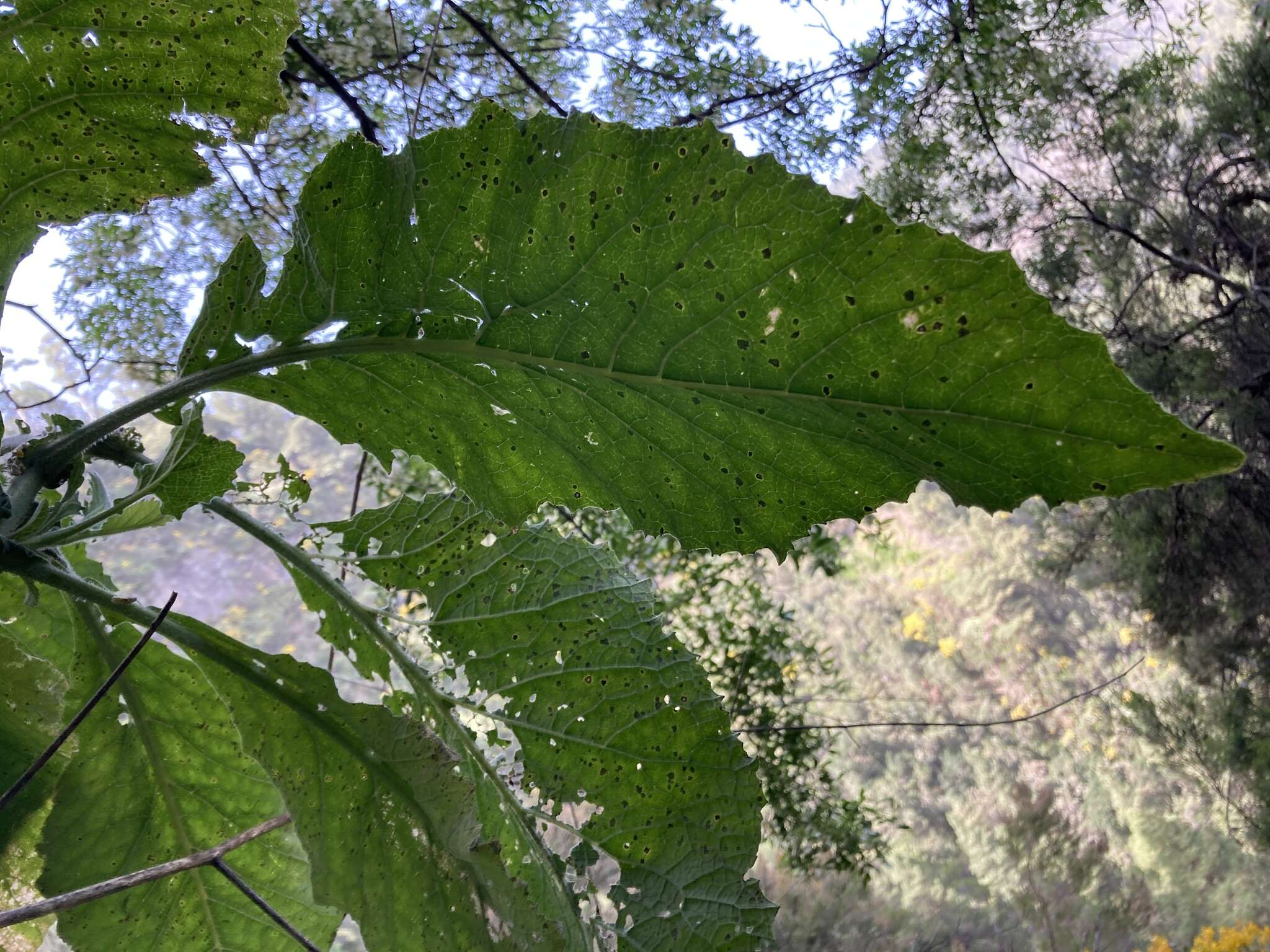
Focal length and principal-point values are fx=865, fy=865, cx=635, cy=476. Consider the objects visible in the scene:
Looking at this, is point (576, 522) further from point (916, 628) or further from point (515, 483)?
→ point (916, 628)

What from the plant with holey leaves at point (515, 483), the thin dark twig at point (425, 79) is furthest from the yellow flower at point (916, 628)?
the plant with holey leaves at point (515, 483)

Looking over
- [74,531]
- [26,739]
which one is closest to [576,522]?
[26,739]

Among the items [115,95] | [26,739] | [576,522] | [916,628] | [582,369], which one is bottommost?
[26,739]

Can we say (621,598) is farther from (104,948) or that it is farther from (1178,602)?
(1178,602)

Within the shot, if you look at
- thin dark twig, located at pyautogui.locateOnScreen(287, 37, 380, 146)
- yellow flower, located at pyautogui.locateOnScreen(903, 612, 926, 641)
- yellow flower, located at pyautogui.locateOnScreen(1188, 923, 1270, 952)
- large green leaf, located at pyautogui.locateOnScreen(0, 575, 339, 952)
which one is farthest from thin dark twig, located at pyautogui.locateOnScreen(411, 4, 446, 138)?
yellow flower, located at pyautogui.locateOnScreen(903, 612, 926, 641)

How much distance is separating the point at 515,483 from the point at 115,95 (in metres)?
0.36

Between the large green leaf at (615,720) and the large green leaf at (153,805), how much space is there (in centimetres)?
22

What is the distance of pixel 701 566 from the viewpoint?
2273 mm

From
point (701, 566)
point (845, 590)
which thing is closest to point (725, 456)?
point (701, 566)

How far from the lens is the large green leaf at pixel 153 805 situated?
29.6 inches

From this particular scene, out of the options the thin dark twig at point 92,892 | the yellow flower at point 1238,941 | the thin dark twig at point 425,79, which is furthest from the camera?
the yellow flower at point 1238,941

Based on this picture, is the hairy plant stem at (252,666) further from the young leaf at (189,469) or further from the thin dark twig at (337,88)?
the thin dark twig at (337,88)

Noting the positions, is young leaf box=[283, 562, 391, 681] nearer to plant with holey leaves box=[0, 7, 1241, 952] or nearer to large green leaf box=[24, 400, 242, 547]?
plant with holey leaves box=[0, 7, 1241, 952]

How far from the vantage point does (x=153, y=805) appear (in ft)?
2.58
